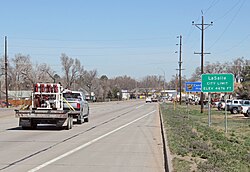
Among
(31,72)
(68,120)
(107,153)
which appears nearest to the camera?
(107,153)

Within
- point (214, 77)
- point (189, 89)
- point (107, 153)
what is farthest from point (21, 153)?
point (189, 89)

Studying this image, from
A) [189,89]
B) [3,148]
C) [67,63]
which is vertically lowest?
[3,148]

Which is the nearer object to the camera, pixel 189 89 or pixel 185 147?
pixel 185 147

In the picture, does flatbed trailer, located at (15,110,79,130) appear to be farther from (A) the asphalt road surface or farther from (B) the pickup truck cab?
(A) the asphalt road surface

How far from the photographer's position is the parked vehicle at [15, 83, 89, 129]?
22219mm

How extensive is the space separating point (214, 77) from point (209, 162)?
46.2 ft

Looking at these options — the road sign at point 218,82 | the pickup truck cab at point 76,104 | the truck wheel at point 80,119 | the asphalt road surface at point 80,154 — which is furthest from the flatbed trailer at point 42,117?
the road sign at point 218,82

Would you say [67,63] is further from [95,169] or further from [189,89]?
[95,169]

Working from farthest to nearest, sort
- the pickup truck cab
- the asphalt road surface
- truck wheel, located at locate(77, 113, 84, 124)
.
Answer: truck wheel, located at locate(77, 113, 84, 124), the pickup truck cab, the asphalt road surface

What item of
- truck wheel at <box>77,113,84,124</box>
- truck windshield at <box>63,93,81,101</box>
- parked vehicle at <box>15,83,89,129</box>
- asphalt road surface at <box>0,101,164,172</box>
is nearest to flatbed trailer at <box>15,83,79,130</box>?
parked vehicle at <box>15,83,89,129</box>

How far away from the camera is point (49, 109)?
889 inches

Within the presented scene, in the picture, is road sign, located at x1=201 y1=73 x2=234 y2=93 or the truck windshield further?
the truck windshield

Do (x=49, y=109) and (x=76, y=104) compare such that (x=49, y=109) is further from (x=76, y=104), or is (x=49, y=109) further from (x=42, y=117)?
(x=76, y=104)

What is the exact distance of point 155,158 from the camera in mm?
12945
